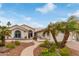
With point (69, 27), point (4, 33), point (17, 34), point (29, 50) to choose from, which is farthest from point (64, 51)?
point (4, 33)

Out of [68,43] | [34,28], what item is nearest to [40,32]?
[34,28]

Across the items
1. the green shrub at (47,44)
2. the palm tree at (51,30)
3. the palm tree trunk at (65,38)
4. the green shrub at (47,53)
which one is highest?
the palm tree at (51,30)

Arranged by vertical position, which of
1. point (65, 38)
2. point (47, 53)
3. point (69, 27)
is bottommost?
point (47, 53)

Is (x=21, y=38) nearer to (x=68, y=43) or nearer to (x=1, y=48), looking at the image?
(x=1, y=48)

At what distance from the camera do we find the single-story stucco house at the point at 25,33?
3.31m

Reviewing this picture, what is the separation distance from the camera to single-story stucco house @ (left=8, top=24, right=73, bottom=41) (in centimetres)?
331

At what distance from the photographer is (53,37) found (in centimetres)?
331

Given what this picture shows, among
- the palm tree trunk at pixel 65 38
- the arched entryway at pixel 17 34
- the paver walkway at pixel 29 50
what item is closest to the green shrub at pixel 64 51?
the palm tree trunk at pixel 65 38

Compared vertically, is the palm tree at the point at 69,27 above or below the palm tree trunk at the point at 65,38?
above

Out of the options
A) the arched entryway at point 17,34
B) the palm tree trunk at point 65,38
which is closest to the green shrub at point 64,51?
the palm tree trunk at point 65,38

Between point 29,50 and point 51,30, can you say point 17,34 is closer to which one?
point 29,50

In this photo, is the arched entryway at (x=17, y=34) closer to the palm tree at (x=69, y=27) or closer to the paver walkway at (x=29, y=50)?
the paver walkway at (x=29, y=50)

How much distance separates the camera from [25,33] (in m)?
3.35

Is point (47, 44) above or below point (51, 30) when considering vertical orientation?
below
